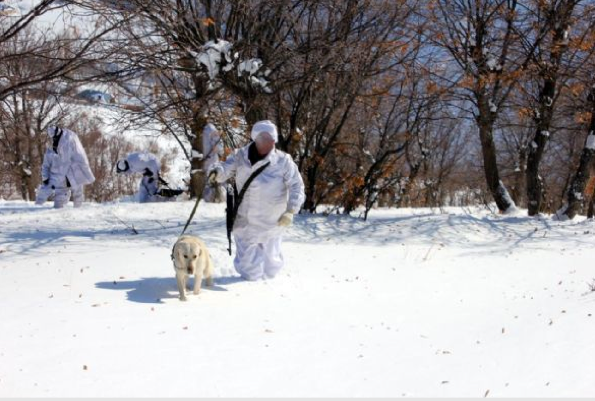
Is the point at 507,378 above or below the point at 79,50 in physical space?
below

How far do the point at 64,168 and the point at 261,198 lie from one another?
869 cm

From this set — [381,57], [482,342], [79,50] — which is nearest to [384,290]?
[482,342]

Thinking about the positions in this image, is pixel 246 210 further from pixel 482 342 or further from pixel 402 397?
pixel 402 397

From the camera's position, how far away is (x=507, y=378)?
3.30 meters

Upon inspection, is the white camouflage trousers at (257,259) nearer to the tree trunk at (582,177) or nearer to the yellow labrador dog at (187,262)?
the yellow labrador dog at (187,262)

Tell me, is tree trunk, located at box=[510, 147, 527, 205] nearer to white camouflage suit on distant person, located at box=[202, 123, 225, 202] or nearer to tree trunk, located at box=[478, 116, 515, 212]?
tree trunk, located at box=[478, 116, 515, 212]

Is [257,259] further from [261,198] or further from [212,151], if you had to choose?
[212,151]

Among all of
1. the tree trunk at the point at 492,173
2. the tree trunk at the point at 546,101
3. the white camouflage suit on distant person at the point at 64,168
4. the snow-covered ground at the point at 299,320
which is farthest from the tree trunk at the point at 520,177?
the white camouflage suit on distant person at the point at 64,168

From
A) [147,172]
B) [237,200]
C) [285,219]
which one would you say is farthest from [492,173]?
[147,172]

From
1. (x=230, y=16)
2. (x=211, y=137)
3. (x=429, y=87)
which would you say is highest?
(x=230, y=16)

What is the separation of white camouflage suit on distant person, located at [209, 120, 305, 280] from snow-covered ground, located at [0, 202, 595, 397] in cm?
33

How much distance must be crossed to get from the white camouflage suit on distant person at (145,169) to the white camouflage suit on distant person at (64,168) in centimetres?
105

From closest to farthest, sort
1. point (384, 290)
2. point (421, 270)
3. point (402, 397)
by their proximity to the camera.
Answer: point (402, 397), point (384, 290), point (421, 270)

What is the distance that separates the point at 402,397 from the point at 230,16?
321 inches
